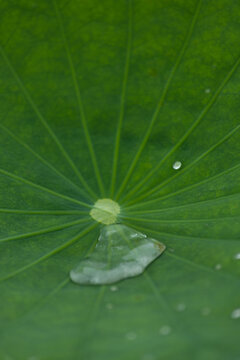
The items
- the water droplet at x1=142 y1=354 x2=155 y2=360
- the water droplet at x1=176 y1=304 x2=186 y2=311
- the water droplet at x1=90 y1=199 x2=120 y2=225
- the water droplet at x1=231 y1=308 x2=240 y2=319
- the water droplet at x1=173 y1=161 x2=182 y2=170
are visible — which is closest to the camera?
the water droplet at x1=142 y1=354 x2=155 y2=360

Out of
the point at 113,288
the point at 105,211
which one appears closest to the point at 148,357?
the point at 113,288

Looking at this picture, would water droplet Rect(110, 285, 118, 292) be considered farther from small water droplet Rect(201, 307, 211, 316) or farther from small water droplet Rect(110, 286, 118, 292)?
small water droplet Rect(201, 307, 211, 316)

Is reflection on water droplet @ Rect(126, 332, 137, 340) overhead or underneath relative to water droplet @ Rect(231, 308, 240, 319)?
overhead

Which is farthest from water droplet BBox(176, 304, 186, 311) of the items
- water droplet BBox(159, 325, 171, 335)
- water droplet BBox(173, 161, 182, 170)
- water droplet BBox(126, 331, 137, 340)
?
water droplet BBox(173, 161, 182, 170)

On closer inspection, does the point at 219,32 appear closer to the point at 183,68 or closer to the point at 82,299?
the point at 183,68

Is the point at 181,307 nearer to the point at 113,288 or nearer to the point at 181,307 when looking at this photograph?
the point at 181,307

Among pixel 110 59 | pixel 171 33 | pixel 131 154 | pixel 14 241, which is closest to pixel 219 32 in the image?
pixel 171 33
